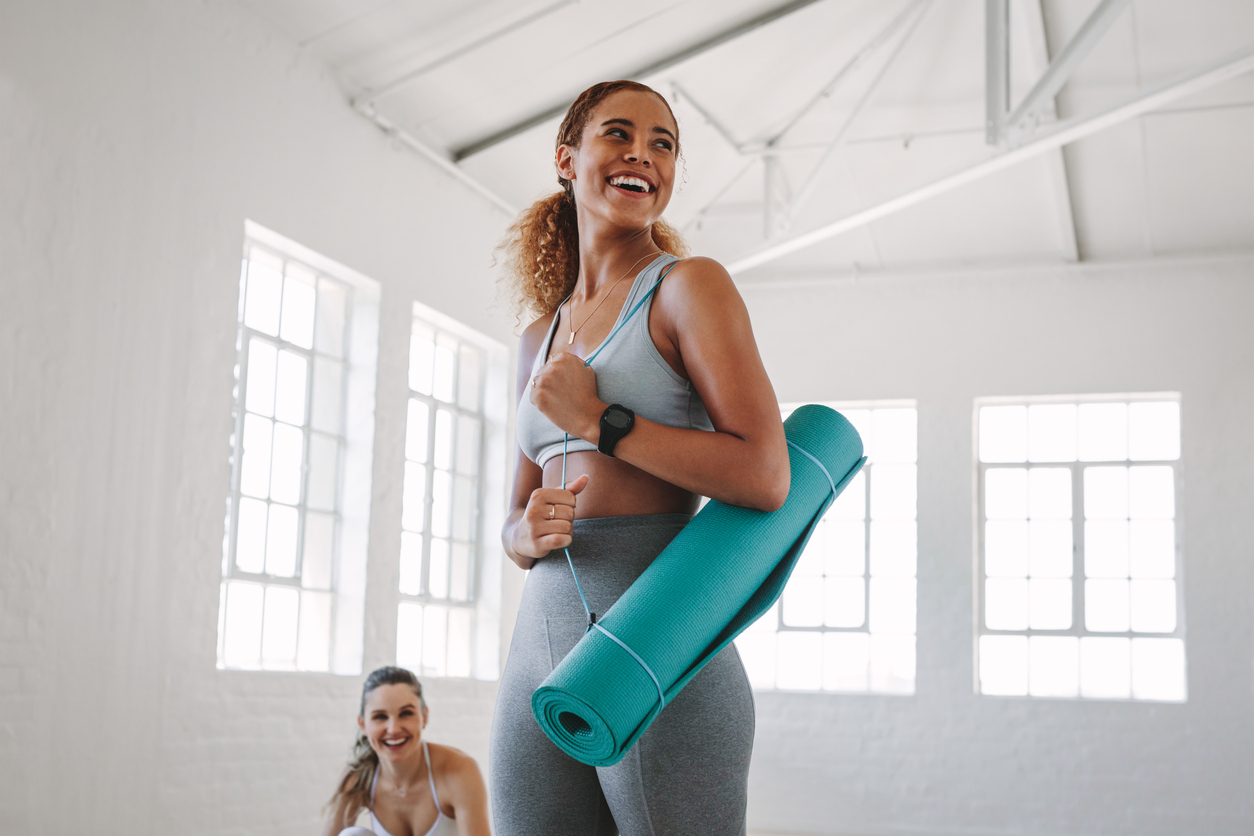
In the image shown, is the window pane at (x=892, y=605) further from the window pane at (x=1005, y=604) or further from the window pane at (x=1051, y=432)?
the window pane at (x=1051, y=432)

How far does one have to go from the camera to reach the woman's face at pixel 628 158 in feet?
4.52

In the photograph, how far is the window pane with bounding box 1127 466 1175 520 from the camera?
8.84 metres

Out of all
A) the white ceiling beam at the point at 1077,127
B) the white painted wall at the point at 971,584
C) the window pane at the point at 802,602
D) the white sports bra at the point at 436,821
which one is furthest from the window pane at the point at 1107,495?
the white sports bra at the point at 436,821

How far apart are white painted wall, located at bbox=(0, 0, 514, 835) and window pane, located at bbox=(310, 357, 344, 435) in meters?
0.77

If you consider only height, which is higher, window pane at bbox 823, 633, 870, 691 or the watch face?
the watch face

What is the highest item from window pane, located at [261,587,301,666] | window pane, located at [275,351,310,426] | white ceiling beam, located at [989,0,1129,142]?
white ceiling beam, located at [989,0,1129,142]

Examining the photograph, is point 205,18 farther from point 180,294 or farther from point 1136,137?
point 1136,137

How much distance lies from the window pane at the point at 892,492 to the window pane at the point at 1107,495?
1.30 metres

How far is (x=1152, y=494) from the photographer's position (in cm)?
888

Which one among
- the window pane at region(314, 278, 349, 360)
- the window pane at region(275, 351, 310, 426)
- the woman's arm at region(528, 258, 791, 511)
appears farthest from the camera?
the window pane at region(314, 278, 349, 360)

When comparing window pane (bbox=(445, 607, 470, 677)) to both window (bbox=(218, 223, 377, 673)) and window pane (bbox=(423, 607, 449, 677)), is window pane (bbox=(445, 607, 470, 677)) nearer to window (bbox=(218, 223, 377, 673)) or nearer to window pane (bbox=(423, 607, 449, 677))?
window pane (bbox=(423, 607, 449, 677))

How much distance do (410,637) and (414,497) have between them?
2.83ft

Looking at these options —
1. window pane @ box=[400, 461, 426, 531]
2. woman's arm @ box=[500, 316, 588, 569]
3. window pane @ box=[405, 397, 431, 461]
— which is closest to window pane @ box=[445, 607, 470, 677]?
window pane @ box=[400, 461, 426, 531]

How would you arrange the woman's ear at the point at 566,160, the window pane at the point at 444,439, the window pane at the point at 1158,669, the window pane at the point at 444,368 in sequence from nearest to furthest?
the woman's ear at the point at 566,160 → the window pane at the point at 444,439 → the window pane at the point at 444,368 → the window pane at the point at 1158,669
